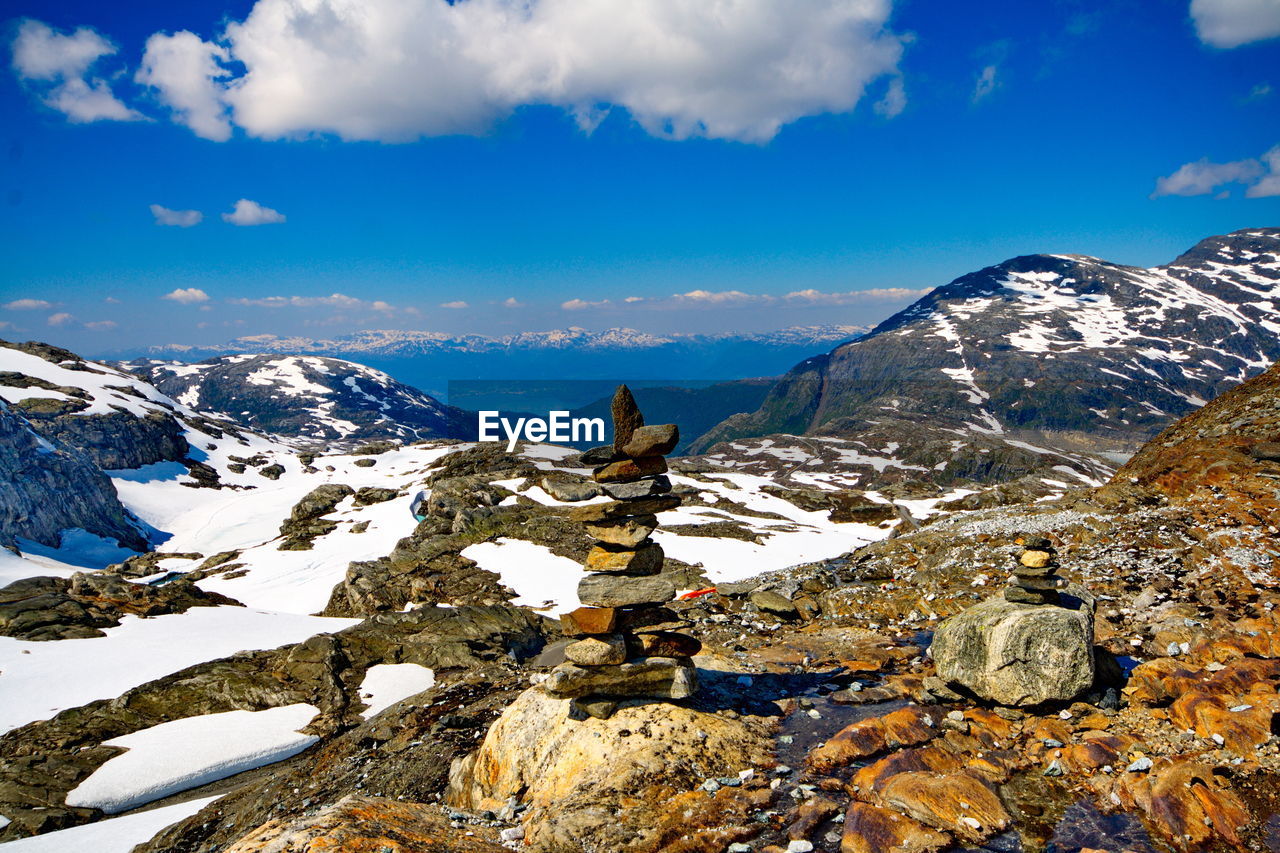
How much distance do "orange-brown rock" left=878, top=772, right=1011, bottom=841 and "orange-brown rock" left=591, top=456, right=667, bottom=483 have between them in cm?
853

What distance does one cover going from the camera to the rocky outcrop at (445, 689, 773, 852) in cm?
1155

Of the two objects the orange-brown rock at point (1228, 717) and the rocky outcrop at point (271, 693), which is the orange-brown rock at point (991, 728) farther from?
the rocky outcrop at point (271, 693)

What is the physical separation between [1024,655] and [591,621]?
1028 cm

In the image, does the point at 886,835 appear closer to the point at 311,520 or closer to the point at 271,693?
the point at 271,693

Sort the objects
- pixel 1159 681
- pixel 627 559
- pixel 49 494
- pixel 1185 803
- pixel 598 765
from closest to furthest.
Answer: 1. pixel 1185 803
2. pixel 598 765
3. pixel 1159 681
4. pixel 627 559
5. pixel 49 494

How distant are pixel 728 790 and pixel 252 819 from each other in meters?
14.0

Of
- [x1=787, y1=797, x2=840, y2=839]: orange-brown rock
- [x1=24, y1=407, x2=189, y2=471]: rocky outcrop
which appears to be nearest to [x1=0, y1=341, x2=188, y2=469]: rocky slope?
[x1=24, y1=407, x2=189, y2=471]: rocky outcrop

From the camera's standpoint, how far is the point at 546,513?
225 feet

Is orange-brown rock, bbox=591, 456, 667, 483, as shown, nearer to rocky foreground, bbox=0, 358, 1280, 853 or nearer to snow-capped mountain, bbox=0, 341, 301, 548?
rocky foreground, bbox=0, 358, 1280, 853

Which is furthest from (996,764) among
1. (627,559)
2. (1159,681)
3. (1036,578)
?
(627,559)

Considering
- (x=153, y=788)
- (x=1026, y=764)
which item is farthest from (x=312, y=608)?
(x=1026, y=764)

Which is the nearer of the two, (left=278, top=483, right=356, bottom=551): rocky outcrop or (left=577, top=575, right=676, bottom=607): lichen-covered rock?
(left=577, top=575, right=676, bottom=607): lichen-covered rock

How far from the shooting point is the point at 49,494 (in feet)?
267

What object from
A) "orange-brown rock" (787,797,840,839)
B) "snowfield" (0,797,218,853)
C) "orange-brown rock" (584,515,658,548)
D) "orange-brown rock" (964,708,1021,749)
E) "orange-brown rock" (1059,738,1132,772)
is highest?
"orange-brown rock" (584,515,658,548)
